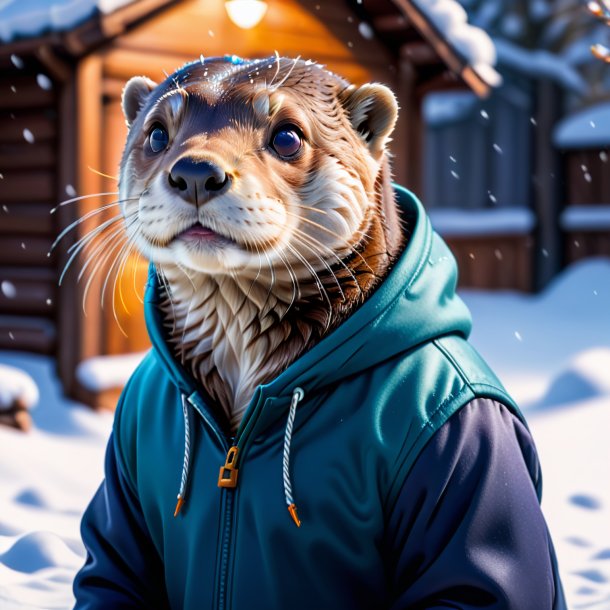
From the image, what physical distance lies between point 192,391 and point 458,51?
5484 mm

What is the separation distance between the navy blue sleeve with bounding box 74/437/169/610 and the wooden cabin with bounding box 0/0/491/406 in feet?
11.2

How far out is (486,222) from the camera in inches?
452

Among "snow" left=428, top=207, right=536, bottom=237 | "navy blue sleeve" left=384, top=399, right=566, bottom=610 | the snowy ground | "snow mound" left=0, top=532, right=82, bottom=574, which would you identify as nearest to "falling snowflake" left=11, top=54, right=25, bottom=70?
the snowy ground

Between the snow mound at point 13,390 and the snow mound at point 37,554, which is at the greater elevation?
the snow mound at point 37,554

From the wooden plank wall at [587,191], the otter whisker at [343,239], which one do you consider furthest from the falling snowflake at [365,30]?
the otter whisker at [343,239]

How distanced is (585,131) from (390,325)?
10098 millimetres

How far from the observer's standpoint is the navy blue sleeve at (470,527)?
146 cm

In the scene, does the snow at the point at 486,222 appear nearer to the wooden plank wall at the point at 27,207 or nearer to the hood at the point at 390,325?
the wooden plank wall at the point at 27,207

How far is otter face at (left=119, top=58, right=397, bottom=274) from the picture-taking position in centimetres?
153

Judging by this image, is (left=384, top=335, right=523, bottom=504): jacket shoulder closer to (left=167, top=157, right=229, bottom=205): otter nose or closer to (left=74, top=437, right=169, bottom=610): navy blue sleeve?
(left=167, top=157, right=229, bottom=205): otter nose

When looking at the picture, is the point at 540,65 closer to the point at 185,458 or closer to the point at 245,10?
the point at 245,10

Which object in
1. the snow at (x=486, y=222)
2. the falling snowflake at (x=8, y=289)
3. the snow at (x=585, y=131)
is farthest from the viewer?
the snow at (x=486, y=222)

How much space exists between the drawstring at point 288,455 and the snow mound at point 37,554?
1911 millimetres

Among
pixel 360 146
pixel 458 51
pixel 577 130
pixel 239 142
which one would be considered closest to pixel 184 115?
pixel 239 142
